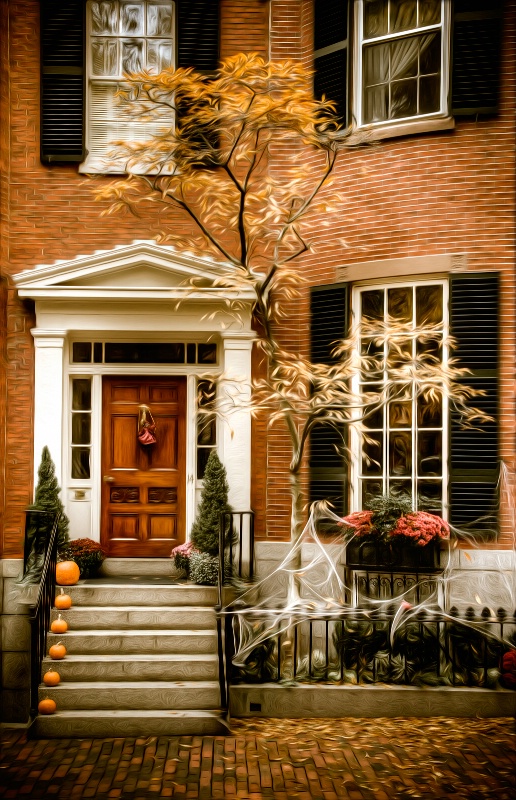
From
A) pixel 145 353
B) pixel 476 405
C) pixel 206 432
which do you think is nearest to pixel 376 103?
pixel 476 405

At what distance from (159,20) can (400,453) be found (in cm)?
561

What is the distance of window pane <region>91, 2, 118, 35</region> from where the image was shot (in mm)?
9055

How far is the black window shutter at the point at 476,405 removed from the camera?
310 inches

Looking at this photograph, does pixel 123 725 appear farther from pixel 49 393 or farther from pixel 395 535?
pixel 49 393

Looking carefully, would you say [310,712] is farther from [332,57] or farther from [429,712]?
[332,57]

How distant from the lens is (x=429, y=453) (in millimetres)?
8234

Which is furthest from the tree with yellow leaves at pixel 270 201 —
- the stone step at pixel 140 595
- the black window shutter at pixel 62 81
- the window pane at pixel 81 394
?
the window pane at pixel 81 394

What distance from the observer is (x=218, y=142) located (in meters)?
8.89

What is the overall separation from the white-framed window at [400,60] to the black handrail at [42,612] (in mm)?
5453

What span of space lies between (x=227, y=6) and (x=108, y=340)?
4.01 meters

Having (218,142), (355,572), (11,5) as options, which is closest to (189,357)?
(218,142)

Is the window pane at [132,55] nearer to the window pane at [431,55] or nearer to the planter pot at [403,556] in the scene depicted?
the window pane at [431,55]

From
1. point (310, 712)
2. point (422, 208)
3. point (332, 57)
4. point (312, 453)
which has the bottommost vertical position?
point (310, 712)

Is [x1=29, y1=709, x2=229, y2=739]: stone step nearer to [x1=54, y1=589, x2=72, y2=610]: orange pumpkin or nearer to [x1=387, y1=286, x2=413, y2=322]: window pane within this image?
[x1=54, y1=589, x2=72, y2=610]: orange pumpkin
